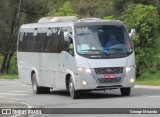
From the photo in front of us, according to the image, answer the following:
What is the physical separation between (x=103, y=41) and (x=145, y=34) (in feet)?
56.5

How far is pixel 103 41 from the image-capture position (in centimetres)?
2256

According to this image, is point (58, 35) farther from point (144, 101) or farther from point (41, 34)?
point (144, 101)

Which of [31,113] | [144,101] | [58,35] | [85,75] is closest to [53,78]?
[58,35]

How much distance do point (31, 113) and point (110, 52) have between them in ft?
20.9

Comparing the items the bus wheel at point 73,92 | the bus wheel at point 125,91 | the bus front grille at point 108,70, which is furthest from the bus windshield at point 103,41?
the bus wheel at point 125,91

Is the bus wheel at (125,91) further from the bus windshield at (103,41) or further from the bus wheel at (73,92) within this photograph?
the bus wheel at (73,92)

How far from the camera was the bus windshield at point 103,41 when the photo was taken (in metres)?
22.3

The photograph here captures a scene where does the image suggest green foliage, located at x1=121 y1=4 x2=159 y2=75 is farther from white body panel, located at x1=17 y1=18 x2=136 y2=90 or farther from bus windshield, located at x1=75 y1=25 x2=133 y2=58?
bus windshield, located at x1=75 y1=25 x2=133 y2=58

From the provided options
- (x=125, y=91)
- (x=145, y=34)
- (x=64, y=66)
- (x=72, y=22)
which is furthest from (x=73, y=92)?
(x=145, y=34)

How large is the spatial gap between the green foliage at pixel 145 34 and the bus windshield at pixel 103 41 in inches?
631

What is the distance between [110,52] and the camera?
73.3 feet

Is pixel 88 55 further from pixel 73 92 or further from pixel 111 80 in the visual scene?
pixel 73 92

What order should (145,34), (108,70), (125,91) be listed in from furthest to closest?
(145,34) < (125,91) < (108,70)

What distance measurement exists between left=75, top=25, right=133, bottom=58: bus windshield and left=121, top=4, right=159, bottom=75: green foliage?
52.6 ft
